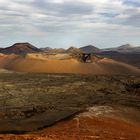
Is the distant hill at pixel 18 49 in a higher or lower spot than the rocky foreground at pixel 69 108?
higher

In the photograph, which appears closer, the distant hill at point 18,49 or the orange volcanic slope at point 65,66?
the orange volcanic slope at point 65,66

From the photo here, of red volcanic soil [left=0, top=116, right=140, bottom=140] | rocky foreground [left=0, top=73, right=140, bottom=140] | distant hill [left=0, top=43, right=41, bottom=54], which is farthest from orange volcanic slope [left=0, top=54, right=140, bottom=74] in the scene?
red volcanic soil [left=0, top=116, right=140, bottom=140]

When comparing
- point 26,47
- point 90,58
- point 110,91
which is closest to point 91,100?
point 110,91

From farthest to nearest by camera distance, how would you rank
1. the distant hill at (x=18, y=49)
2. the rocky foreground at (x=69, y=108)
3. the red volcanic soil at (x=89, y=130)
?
the distant hill at (x=18, y=49) → the rocky foreground at (x=69, y=108) → the red volcanic soil at (x=89, y=130)

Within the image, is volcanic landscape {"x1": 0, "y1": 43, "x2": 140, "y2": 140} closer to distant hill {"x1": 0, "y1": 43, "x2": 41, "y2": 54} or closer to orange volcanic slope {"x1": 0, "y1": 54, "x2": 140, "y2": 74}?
orange volcanic slope {"x1": 0, "y1": 54, "x2": 140, "y2": 74}

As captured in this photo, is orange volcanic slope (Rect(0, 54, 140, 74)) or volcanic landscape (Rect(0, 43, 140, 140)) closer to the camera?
volcanic landscape (Rect(0, 43, 140, 140))

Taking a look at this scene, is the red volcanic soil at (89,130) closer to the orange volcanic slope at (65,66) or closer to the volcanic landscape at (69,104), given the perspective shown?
the volcanic landscape at (69,104)

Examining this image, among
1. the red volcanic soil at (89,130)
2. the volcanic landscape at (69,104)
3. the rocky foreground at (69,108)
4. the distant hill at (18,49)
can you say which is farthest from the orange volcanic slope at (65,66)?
the red volcanic soil at (89,130)
